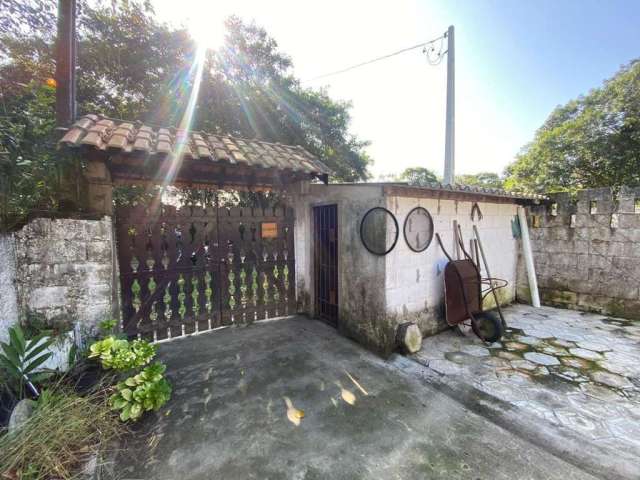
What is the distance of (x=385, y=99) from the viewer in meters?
7.83

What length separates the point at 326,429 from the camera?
7.15 feet

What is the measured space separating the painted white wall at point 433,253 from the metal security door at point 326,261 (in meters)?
1.16

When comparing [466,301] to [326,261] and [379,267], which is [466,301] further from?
[326,261]

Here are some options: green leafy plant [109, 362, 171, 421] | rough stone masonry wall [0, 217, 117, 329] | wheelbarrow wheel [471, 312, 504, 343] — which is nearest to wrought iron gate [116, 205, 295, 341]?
rough stone masonry wall [0, 217, 117, 329]

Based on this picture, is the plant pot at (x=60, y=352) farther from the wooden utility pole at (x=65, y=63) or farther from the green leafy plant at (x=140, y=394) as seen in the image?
the wooden utility pole at (x=65, y=63)

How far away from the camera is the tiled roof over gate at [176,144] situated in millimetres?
2719

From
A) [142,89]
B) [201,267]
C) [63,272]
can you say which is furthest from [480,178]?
[63,272]

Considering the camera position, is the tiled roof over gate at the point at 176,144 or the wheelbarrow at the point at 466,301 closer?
the tiled roof over gate at the point at 176,144

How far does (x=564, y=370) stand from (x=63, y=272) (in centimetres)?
573

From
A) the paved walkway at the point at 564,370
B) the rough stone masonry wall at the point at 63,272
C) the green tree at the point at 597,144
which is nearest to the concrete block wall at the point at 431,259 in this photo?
the paved walkway at the point at 564,370

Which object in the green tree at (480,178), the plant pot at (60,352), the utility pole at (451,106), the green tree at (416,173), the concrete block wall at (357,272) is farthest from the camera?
the green tree at (480,178)

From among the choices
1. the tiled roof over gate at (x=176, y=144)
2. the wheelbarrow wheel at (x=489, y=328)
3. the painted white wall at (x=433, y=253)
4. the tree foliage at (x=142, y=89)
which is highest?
the tree foliage at (x=142, y=89)

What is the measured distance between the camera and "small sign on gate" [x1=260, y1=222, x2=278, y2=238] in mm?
4580

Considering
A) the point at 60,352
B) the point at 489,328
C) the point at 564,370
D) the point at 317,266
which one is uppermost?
the point at 317,266
